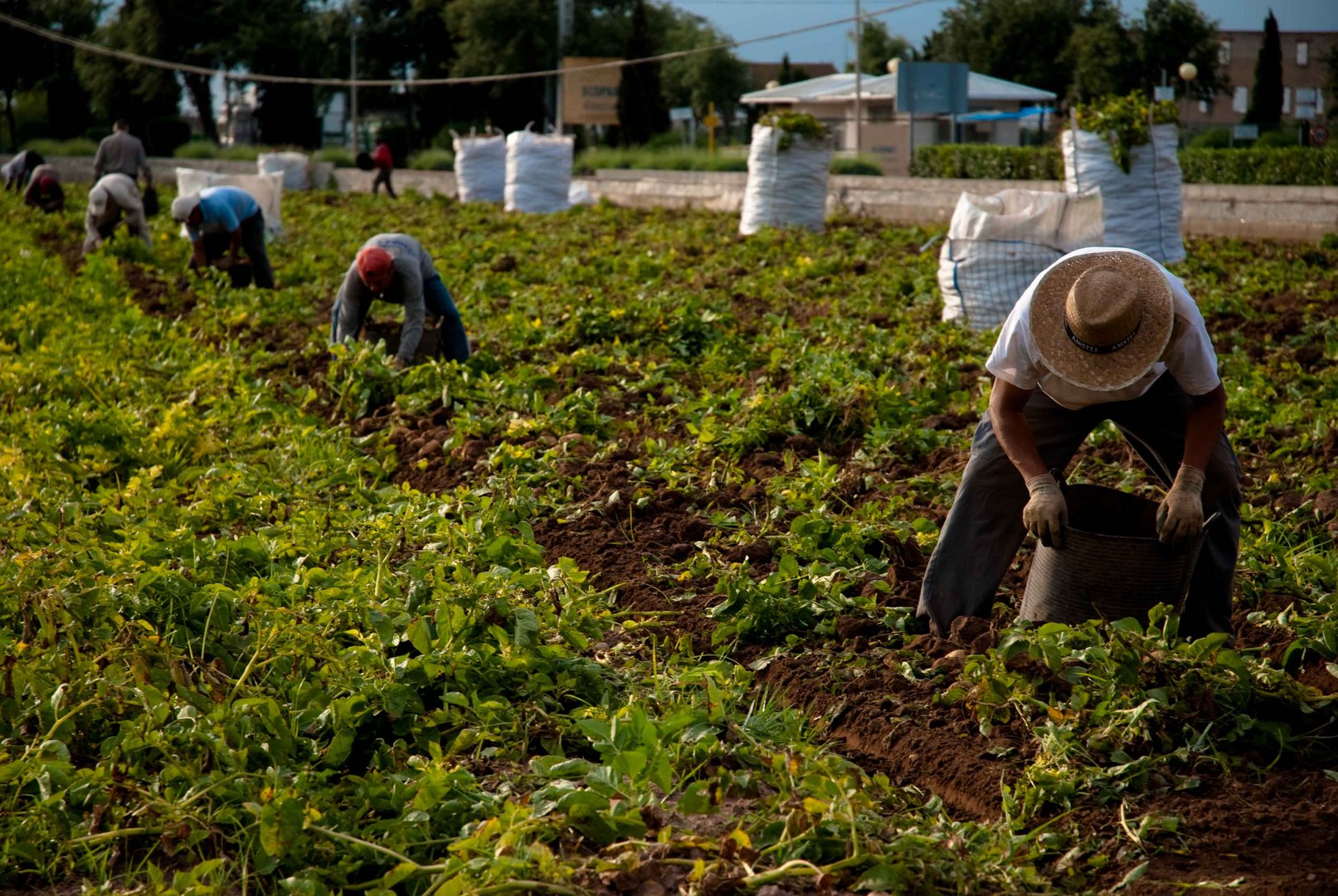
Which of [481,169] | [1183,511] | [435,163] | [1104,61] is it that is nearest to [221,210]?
[1183,511]

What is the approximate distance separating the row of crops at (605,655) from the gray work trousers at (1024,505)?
16cm

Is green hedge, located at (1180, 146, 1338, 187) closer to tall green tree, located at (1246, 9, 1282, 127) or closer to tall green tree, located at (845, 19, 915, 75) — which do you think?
tall green tree, located at (1246, 9, 1282, 127)

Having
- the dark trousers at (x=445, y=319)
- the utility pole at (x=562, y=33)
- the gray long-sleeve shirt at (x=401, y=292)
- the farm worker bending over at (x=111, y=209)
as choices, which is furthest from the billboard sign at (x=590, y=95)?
the gray long-sleeve shirt at (x=401, y=292)

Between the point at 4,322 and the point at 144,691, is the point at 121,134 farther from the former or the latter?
the point at 144,691

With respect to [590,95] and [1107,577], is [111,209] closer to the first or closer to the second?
[1107,577]

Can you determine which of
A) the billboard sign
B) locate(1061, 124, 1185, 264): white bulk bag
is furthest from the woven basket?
the billboard sign

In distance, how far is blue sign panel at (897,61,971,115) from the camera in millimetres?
20109

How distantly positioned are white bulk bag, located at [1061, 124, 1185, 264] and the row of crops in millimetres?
3647

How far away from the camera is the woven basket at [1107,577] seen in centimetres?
371

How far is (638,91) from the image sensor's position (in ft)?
131

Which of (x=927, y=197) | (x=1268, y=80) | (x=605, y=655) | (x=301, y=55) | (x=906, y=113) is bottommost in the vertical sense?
(x=605, y=655)

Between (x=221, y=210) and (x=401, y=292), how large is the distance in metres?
3.90

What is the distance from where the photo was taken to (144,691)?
129 inches

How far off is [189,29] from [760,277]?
1683 inches
